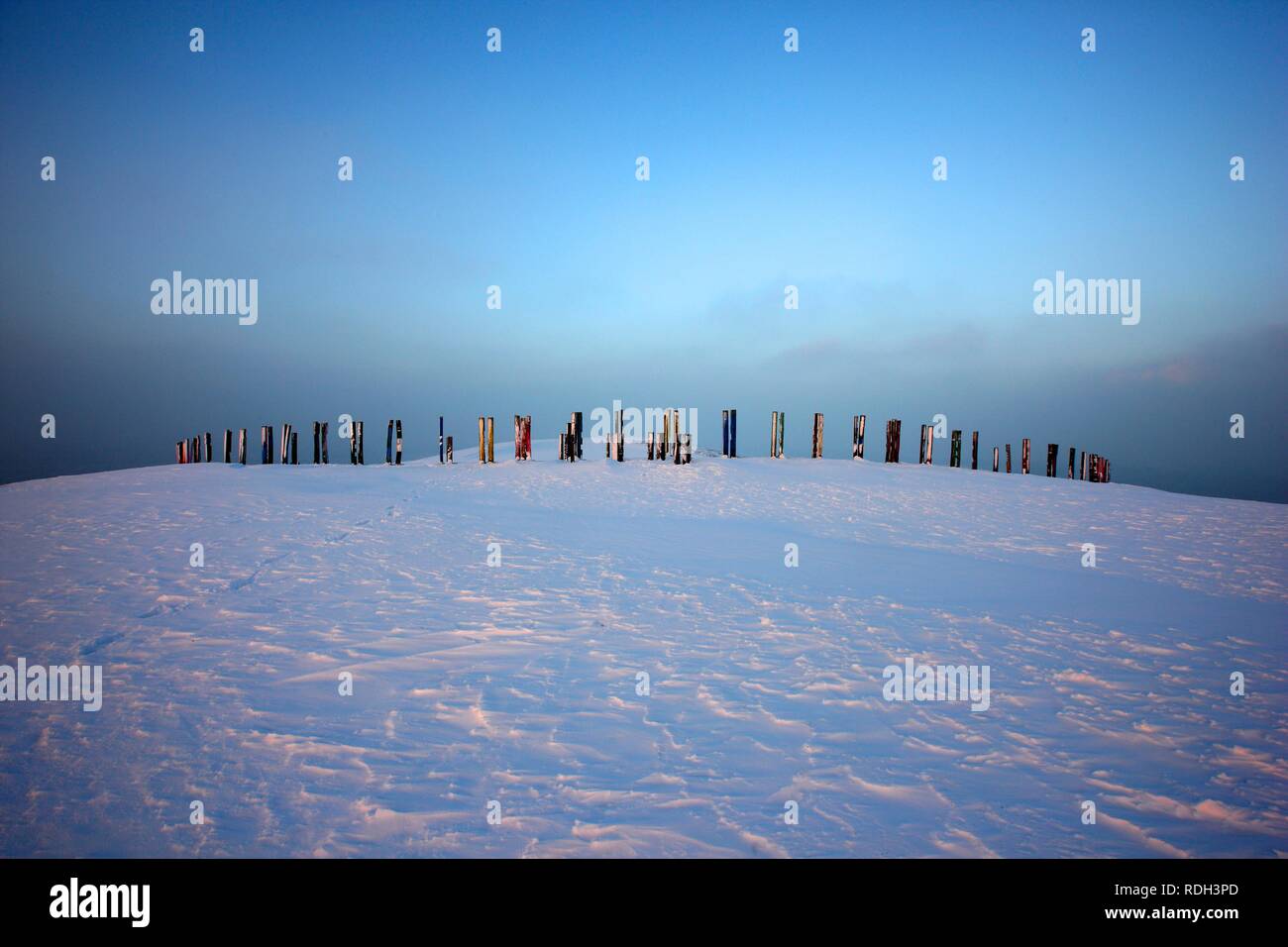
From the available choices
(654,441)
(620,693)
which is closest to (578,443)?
(654,441)

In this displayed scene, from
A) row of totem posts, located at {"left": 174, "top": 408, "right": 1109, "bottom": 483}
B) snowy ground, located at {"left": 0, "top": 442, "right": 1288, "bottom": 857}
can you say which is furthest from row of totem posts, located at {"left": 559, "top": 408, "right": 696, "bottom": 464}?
snowy ground, located at {"left": 0, "top": 442, "right": 1288, "bottom": 857}

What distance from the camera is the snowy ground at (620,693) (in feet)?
12.0

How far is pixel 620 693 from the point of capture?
5.38m

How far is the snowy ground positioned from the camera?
3650 mm

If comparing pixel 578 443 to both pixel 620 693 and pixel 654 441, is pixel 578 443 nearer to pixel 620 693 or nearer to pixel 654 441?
pixel 654 441

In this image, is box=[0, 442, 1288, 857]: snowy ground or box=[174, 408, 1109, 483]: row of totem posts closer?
box=[0, 442, 1288, 857]: snowy ground

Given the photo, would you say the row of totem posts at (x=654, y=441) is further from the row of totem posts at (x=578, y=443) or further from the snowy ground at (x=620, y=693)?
the snowy ground at (x=620, y=693)

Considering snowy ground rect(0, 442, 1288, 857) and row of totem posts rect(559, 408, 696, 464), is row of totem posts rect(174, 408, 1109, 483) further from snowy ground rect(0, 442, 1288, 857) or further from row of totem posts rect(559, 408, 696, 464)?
snowy ground rect(0, 442, 1288, 857)

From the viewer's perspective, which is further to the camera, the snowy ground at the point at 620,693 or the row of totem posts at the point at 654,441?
the row of totem posts at the point at 654,441

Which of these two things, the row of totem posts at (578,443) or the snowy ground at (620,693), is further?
the row of totem posts at (578,443)

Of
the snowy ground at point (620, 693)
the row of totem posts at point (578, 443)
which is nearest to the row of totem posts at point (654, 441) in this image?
the row of totem posts at point (578, 443)

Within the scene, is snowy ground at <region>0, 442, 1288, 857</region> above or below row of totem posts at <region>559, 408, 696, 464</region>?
below

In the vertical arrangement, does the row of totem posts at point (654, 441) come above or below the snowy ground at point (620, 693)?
above
